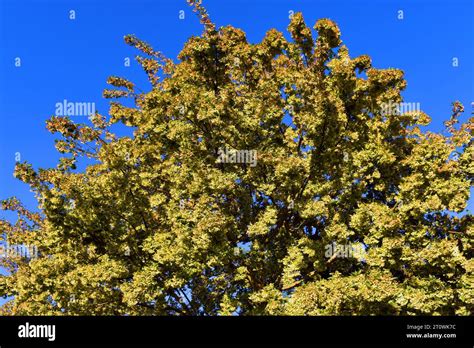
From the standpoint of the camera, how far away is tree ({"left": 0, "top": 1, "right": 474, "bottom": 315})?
1488cm

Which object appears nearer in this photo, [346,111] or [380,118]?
[346,111]

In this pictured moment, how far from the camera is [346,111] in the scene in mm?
16266

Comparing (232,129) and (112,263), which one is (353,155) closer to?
(232,129)

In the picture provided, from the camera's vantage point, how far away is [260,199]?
685 inches

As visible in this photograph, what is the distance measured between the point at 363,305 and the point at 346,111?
254 inches

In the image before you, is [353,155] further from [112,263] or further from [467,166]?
[112,263]

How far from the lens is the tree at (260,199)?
1488cm

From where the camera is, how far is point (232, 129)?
52.2ft
